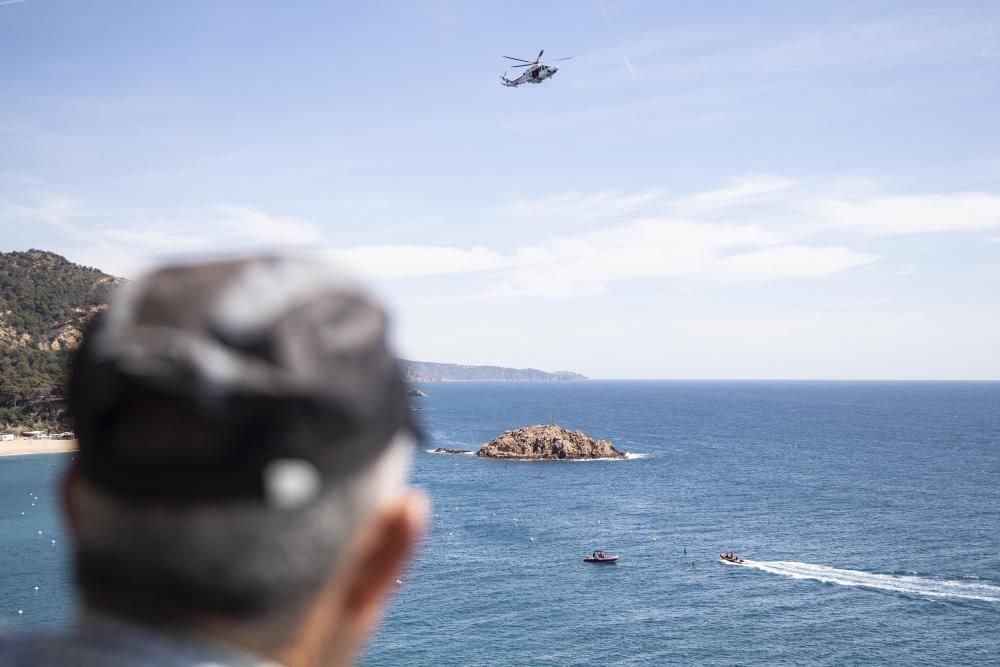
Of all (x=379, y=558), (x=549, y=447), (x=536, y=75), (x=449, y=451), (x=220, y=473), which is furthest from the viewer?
(x=449, y=451)

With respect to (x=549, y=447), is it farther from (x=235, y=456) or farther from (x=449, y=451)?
(x=235, y=456)

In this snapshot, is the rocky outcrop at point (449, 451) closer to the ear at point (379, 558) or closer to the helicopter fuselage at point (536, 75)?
the helicopter fuselage at point (536, 75)

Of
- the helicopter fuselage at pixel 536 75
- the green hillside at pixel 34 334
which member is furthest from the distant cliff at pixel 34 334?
the helicopter fuselage at pixel 536 75

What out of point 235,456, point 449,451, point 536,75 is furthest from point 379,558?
point 449,451

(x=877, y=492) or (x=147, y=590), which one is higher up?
(x=147, y=590)

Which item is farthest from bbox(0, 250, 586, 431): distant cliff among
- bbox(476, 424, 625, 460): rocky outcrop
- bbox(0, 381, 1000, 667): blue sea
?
bbox(476, 424, 625, 460): rocky outcrop

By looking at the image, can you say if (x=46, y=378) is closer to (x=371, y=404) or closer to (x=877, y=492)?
(x=877, y=492)

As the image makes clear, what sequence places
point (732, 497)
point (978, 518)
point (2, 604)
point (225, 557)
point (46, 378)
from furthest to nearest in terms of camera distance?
point (46, 378) < point (732, 497) < point (978, 518) < point (2, 604) < point (225, 557)

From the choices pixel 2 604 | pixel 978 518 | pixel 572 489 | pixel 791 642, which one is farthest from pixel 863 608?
pixel 2 604
